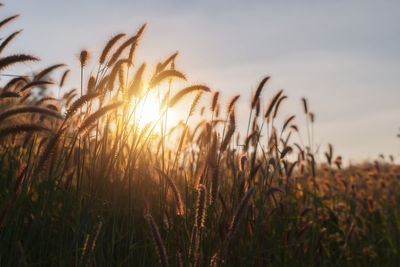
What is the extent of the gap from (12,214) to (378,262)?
168 inches

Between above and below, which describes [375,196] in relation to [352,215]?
above

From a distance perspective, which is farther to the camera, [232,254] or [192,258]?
Answer: [232,254]

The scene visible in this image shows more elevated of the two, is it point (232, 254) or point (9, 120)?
point (9, 120)

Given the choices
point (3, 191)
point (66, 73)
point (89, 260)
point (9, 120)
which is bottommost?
point (89, 260)

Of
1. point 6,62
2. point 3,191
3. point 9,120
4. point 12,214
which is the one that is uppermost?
point 6,62

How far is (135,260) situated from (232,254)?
2.80 ft

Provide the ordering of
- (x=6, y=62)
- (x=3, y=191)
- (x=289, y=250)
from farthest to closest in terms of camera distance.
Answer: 1. (x=289, y=250)
2. (x=3, y=191)
3. (x=6, y=62)

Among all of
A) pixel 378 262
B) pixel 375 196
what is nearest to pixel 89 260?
pixel 378 262

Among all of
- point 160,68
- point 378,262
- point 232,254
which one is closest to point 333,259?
point 378,262

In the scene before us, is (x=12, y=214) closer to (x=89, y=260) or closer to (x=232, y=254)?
(x=89, y=260)

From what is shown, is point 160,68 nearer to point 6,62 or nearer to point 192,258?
point 6,62

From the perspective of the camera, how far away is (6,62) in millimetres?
2244

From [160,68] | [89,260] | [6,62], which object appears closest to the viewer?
[89,260]

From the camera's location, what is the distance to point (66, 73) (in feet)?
13.0
